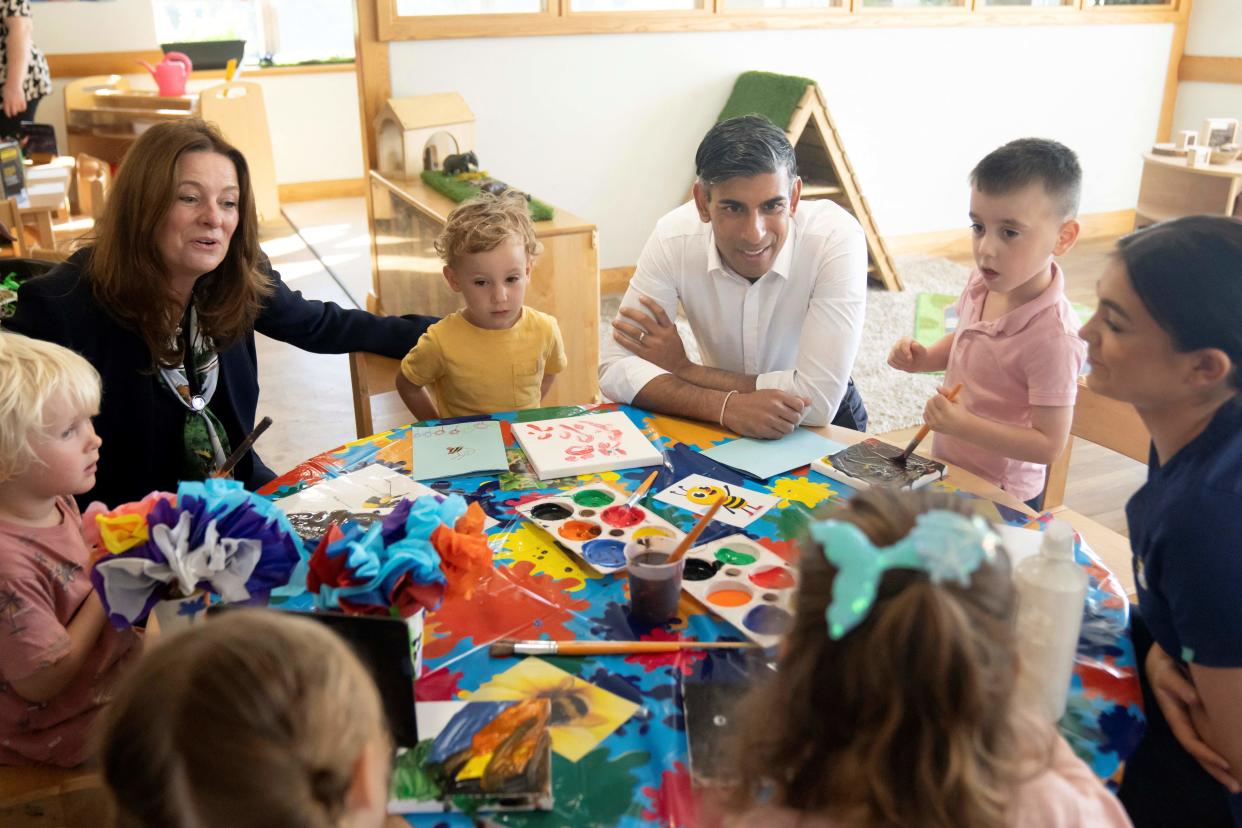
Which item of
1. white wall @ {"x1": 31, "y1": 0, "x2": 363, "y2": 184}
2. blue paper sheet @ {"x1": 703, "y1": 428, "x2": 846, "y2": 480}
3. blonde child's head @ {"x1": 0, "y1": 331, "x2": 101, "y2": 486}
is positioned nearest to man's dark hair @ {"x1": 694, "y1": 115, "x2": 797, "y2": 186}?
blue paper sheet @ {"x1": 703, "y1": 428, "x2": 846, "y2": 480}

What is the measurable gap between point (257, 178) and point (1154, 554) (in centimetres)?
630

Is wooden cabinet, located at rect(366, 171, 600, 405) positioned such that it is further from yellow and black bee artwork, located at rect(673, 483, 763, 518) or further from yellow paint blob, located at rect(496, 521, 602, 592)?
yellow paint blob, located at rect(496, 521, 602, 592)

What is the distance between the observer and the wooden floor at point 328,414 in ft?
10.6

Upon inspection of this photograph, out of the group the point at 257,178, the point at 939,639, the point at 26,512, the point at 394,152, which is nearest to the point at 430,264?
the point at 394,152

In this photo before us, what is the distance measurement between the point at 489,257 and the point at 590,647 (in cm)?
106

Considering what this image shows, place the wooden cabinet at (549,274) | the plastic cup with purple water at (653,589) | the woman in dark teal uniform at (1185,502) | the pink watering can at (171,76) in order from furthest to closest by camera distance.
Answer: the pink watering can at (171,76) < the wooden cabinet at (549,274) < the plastic cup with purple water at (653,589) < the woman in dark teal uniform at (1185,502)

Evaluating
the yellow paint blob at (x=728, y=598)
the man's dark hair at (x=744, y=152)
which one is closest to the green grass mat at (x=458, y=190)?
the man's dark hair at (x=744, y=152)

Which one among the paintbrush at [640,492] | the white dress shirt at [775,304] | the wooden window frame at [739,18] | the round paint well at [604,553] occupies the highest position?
the wooden window frame at [739,18]

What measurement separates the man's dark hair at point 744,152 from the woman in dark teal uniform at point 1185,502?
2.51ft

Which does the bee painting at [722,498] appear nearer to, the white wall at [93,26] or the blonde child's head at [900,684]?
the blonde child's head at [900,684]

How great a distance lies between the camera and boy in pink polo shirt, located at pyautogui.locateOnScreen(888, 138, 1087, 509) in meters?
1.82

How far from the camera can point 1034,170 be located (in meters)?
1.87

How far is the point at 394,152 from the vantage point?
13.5ft

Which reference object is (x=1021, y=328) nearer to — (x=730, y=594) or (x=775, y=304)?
(x=775, y=304)
